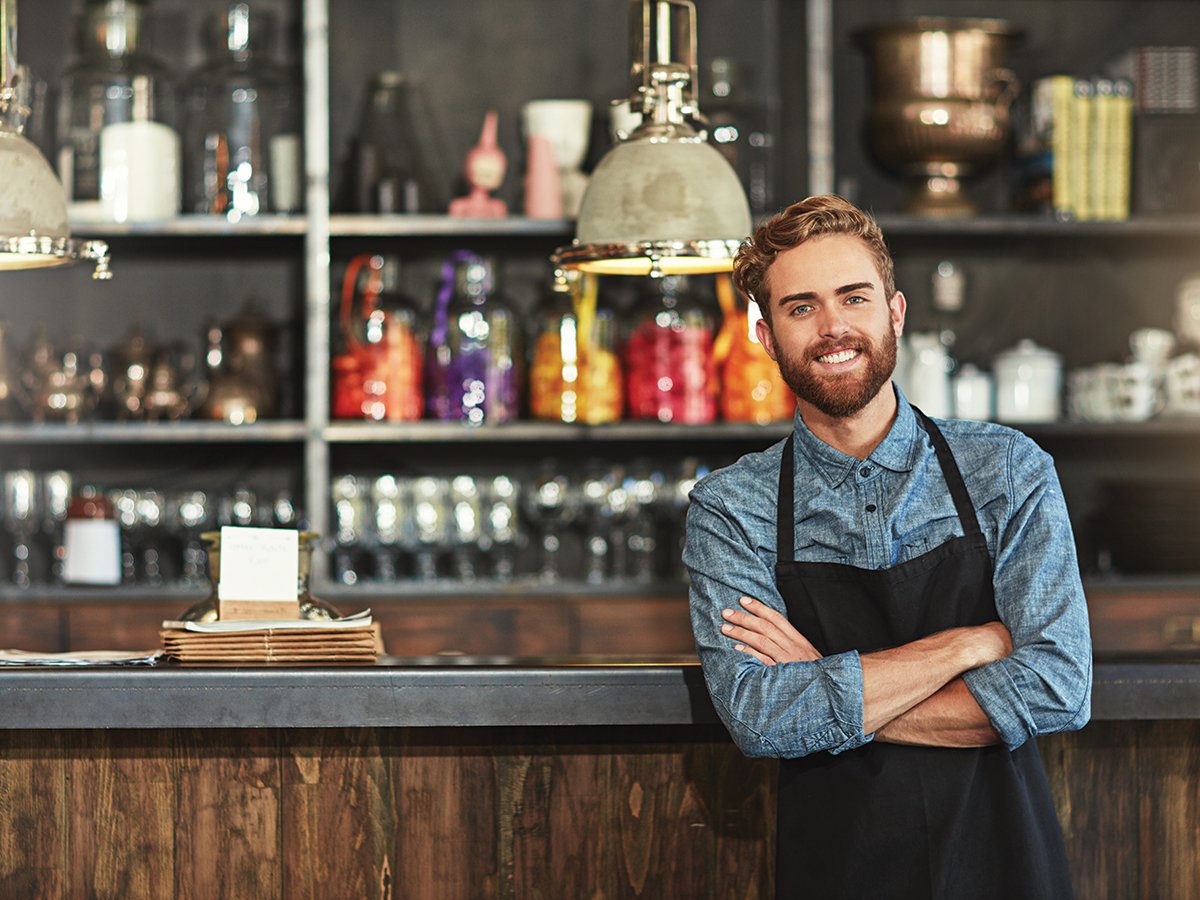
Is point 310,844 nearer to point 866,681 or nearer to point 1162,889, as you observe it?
point 866,681

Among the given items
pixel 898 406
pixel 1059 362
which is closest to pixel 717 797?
pixel 898 406

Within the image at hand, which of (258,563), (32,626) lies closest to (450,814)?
(258,563)

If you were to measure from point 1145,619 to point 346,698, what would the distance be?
213 centimetres

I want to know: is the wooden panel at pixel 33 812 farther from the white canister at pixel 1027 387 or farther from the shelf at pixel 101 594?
the white canister at pixel 1027 387

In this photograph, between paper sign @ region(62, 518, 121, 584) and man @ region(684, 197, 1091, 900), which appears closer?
man @ region(684, 197, 1091, 900)

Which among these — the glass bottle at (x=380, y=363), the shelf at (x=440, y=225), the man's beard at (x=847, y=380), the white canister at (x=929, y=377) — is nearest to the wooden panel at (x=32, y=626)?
the glass bottle at (x=380, y=363)

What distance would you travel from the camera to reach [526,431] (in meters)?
3.35

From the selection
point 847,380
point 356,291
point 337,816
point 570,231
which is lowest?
point 337,816

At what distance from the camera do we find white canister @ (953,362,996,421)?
3457mm

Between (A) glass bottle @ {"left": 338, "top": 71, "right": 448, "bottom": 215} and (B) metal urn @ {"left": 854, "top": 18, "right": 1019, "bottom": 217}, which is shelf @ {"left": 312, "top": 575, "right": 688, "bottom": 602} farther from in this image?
(B) metal urn @ {"left": 854, "top": 18, "right": 1019, "bottom": 217}

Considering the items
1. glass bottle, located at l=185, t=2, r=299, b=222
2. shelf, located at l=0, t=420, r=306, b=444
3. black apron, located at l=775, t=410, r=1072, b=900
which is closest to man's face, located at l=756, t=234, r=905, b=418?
black apron, located at l=775, t=410, r=1072, b=900

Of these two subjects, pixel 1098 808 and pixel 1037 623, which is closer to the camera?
pixel 1037 623

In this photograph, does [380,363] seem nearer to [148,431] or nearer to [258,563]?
[148,431]

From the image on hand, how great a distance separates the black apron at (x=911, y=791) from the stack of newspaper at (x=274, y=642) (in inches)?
21.4
